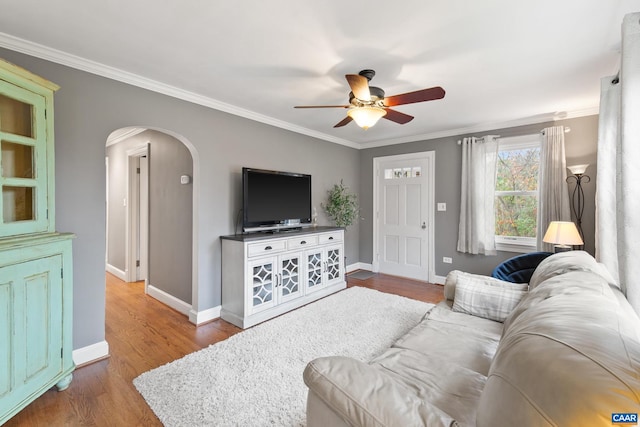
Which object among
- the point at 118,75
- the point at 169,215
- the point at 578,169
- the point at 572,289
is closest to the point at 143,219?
the point at 169,215

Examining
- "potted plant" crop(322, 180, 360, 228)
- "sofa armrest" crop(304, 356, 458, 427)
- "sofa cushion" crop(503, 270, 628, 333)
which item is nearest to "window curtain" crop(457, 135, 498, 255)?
"potted plant" crop(322, 180, 360, 228)

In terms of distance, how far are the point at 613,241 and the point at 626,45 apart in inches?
52.1

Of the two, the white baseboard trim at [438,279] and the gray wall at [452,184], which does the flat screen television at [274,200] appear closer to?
the gray wall at [452,184]

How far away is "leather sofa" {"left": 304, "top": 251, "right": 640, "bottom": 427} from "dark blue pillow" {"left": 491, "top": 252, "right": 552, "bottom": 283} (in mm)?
1359

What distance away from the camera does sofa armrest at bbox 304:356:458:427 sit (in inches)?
34.9

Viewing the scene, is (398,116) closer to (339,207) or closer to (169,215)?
(339,207)

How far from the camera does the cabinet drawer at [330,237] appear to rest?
153 inches

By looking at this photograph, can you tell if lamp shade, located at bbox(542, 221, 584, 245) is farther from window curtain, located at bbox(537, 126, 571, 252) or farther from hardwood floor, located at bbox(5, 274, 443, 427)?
hardwood floor, located at bbox(5, 274, 443, 427)

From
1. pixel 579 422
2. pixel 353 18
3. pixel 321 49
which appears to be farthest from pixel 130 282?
pixel 579 422

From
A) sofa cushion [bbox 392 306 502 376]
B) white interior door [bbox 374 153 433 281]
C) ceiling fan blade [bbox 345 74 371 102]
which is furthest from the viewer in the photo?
white interior door [bbox 374 153 433 281]

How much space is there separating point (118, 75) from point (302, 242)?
8.09 feet

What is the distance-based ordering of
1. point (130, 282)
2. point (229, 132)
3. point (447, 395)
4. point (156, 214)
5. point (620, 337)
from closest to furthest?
point (620, 337)
point (447, 395)
point (229, 132)
point (156, 214)
point (130, 282)

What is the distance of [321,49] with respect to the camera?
2.11 m

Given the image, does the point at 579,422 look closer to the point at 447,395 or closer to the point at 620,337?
the point at 620,337
